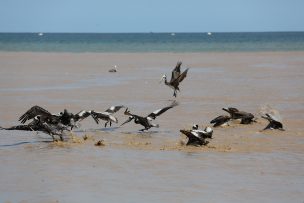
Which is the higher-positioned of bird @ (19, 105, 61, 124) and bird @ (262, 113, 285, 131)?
bird @ (19, 105, 61, 124)

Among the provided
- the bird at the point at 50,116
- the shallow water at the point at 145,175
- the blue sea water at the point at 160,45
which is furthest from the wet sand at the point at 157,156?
the blue sea water at the point at 160,45

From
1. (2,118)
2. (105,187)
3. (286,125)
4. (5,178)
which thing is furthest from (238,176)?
(2,118)

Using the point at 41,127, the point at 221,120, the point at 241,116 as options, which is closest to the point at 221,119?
the point at 221,120

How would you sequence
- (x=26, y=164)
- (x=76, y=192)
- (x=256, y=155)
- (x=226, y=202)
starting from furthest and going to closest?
(x=256, y=155)
(x=26, y=164)
(x=76, y=192)
(x=226, y=202)

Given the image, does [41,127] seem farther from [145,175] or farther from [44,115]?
[145,175]

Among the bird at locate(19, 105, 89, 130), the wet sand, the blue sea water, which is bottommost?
the blue sea water

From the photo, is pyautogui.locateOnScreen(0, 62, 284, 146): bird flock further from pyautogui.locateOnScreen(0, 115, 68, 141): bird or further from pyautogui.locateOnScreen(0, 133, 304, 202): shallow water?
pyautogui.locateOnScreen(0, 133, 304, 202): shallow water

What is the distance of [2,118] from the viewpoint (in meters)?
15.6

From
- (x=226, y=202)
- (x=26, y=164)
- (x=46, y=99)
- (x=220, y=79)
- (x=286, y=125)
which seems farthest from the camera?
(x=220, y=79)

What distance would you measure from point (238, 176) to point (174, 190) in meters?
1.18

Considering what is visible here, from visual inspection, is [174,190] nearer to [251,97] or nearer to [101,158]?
[101,158]

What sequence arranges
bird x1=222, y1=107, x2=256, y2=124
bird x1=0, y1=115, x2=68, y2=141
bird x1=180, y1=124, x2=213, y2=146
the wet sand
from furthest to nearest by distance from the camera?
bird x1=222, y1=107, x2=256, y2=124
bird x1=0, y1=115, x2=68, y2=141
bird x1=180, y1=124, x2=213, y2=146
the wet sand

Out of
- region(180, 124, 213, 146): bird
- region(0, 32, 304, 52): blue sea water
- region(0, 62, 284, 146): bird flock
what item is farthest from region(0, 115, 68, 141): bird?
region(0, 32, 304, 52): blue sea water

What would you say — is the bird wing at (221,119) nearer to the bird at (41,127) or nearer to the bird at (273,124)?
the bird at (273,124)
